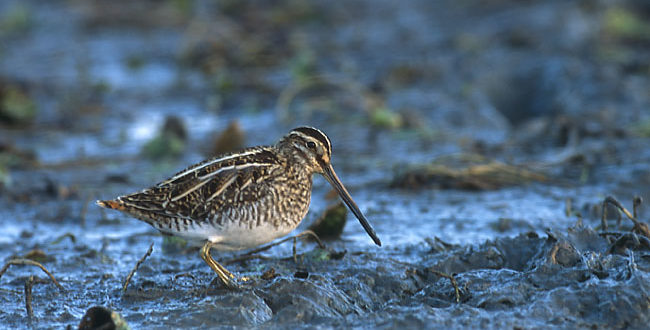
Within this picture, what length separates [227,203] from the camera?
4941 millimetres

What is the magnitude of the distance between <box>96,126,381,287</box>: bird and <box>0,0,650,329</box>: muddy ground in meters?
0.31

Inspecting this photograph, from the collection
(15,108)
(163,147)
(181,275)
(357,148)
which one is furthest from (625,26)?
(181,275)

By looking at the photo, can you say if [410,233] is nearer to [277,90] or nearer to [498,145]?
[498,145]

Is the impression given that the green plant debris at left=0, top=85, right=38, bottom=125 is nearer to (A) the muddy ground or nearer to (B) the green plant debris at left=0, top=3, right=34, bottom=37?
(A) the muddy ground

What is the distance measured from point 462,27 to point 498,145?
5.25 metres

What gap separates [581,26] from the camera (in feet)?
40.9

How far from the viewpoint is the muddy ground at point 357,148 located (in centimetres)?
476

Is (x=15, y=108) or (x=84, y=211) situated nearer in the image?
(x=84, y=211)

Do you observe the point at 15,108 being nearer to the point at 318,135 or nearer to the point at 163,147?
the point at 163,147

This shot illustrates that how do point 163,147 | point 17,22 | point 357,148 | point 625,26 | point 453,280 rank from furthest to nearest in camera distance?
1. point 17,22
2. point 625,26
3. point 357,148
4. point 163,147
5. point 453,280

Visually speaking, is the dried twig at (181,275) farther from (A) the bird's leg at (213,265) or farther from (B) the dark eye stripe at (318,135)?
(B) the dark eye stripe at (318,135)

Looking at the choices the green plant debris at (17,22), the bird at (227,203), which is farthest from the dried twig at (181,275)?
the green plant debris at (17,22)

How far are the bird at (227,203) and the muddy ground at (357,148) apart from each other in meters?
0.31

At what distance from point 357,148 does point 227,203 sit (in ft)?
14.0
